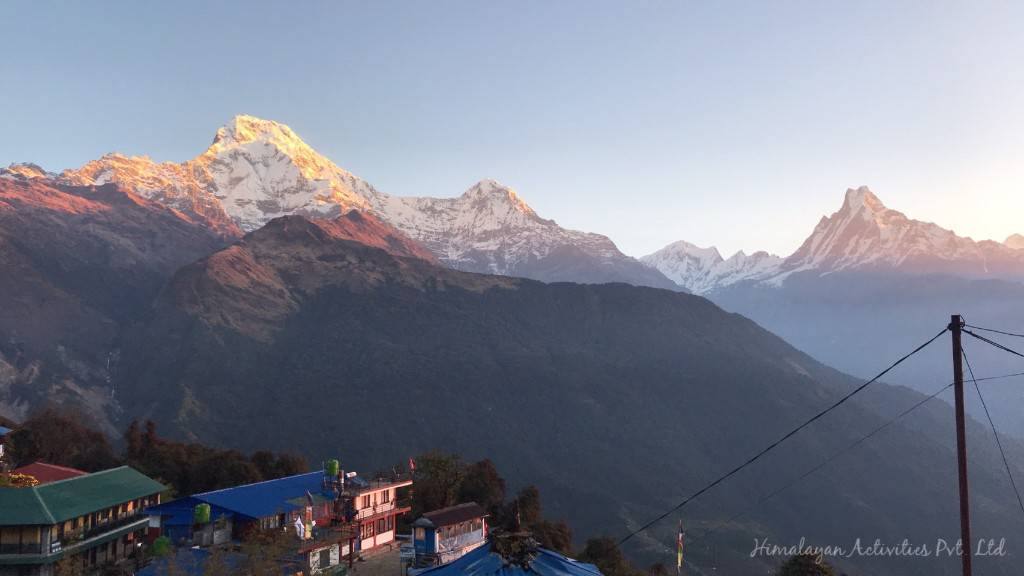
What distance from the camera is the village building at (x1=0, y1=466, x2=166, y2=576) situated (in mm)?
44594

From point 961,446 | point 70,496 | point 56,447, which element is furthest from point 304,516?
point 56,447

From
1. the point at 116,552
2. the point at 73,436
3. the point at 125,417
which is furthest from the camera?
the point at 125,417

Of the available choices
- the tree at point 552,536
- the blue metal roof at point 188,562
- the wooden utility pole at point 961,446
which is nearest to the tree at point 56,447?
the blue metal roof at point 188,562

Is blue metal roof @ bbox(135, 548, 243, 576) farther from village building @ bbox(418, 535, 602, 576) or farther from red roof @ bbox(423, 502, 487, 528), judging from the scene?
village building @ bbox(418, 535, 602, 576)

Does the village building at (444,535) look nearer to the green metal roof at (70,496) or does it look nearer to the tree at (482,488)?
the tree at (482,488)

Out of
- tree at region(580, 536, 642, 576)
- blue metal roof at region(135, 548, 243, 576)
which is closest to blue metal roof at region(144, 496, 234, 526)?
blue metal roof at region(135, 548, 243, 576)

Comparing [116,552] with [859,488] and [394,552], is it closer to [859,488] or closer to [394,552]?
[394,552]

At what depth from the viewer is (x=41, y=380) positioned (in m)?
191

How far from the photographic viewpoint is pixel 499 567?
2397 centimetres

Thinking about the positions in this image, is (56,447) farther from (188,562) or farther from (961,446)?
(961,446)

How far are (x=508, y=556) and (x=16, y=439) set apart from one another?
257 ft

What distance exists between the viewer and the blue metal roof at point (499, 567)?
942 inches

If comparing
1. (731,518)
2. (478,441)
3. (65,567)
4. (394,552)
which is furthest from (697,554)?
(65,567)

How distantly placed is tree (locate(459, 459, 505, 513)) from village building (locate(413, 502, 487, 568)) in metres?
20.6
